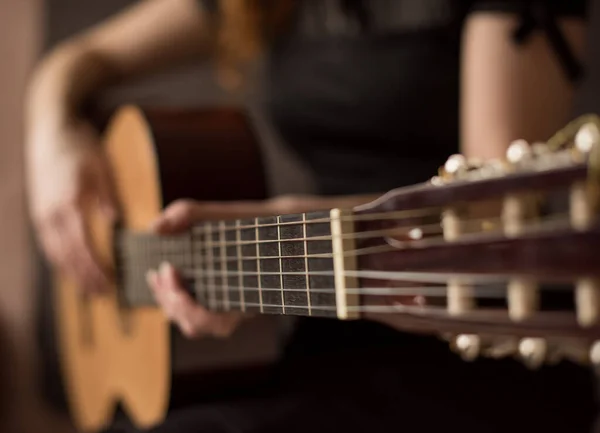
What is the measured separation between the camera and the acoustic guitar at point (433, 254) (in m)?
0.32

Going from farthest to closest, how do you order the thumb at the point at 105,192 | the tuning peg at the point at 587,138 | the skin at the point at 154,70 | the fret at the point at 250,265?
the thumb at the point at 105,192
the skin at the point at 154,70
the fret at the point at 250,265
the tuning peg at the point at 587,138

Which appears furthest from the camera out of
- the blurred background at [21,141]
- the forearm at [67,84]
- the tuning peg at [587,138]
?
the blurred background at [21,141]

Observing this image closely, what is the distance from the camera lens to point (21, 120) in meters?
1.47

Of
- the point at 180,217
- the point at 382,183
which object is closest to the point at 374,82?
the point at 382,183

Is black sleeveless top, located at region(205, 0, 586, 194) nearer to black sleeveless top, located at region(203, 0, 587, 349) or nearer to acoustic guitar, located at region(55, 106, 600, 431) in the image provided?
black sleeveless top, located at region(203, 0, 587, 349)

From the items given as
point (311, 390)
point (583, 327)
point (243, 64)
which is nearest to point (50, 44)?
point (243, 64)

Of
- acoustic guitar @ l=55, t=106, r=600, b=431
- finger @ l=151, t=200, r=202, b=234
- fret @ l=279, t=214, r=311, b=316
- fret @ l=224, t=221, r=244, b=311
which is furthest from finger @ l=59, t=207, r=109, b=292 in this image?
fret @ l=279, t=214, r=311, b=316

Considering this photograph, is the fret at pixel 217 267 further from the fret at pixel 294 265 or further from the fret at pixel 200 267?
the fret at pixel 294 265

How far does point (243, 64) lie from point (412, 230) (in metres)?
0.90

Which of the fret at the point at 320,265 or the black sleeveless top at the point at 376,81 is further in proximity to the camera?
the black sleeveless top at the point at 376,81

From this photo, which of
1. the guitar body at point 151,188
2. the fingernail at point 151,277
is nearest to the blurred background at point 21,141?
the guitar body at point 151,188

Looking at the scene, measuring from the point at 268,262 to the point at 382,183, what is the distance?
395 mm

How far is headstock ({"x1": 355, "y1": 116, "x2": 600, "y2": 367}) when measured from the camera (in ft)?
1.03

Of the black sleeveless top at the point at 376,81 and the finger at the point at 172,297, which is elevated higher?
the black sleeveless top at the point at 376,81
